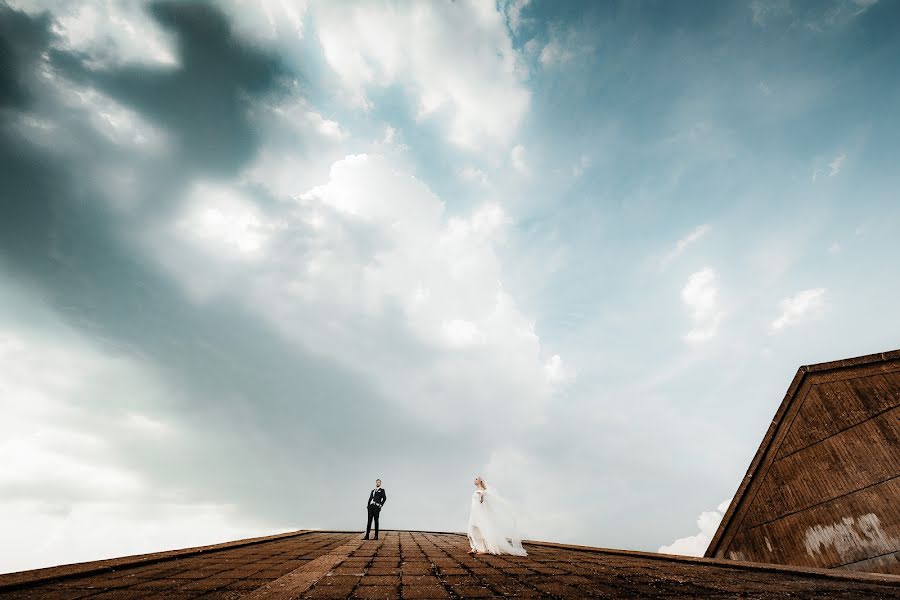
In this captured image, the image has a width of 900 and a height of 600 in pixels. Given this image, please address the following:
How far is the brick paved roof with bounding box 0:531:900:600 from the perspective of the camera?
4.30 metres

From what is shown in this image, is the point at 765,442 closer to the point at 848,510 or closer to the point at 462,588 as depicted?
the point at 848,510

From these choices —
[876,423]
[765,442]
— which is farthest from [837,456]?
[765,442]

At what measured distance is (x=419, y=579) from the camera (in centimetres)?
514

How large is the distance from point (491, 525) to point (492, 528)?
0.23 feet

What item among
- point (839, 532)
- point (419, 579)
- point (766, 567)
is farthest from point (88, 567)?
point (839, 532)

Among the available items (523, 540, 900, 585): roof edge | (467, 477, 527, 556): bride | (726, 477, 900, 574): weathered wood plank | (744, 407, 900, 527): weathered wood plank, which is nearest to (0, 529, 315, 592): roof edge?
(467, 477, 527, 556): bride

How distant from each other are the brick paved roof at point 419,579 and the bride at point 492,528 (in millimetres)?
1255

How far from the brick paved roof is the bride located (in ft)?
4.12

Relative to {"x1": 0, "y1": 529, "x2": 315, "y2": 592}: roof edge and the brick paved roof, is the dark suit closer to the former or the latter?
{"x1": 0, "y1": 529, "x2": 315, "y2": 592}: roof edge

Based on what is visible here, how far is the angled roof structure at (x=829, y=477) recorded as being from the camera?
25.1 ft

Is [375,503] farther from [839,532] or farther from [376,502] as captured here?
[839,532]

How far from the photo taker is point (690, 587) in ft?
15.3

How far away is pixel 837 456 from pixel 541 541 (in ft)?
28.1

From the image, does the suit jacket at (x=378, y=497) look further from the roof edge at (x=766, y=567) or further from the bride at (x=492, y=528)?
the roof edge at (x=766, y=567)
